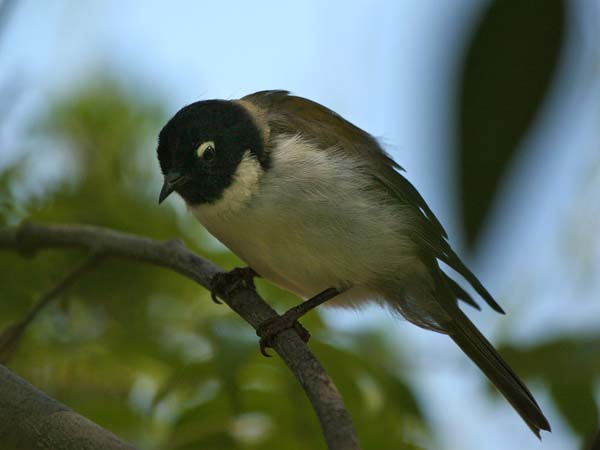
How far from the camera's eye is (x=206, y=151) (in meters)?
2.87

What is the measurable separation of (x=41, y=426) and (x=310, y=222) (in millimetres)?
1208

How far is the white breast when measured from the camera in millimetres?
2617

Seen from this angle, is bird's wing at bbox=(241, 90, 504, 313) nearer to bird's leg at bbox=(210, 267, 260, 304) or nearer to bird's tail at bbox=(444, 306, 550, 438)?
bird's tail at bbox=(444, 306, 550, 438)

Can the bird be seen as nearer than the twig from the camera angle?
No

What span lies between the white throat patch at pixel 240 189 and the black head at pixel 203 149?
21 millimetres

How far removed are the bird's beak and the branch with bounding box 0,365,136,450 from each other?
1091 millimetres

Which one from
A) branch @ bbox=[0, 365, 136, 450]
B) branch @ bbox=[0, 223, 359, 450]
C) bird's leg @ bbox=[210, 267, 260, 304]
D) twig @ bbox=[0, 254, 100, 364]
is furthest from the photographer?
bird's leg @ bbox=[210, 267, 260, 304]

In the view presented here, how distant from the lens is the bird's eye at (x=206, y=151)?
9.39 feet

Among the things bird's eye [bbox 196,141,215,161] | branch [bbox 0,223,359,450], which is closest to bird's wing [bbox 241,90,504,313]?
bird's eye [bbox 196,141,215,161]

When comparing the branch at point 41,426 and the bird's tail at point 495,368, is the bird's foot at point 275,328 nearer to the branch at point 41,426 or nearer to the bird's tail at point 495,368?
the bird's tail at point 495,368

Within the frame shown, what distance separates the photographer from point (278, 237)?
2617 millimetres

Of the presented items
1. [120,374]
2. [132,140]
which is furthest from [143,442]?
[132,140]

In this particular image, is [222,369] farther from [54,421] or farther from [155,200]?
[155,200]

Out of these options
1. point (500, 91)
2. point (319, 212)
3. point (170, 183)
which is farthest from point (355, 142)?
point (500, 91)
